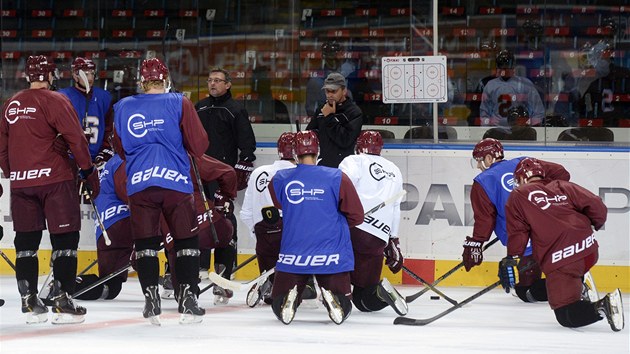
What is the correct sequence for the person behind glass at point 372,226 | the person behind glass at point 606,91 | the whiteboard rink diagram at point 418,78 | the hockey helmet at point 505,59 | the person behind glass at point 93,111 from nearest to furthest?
the person behind glass at point 372,226 → the person behind glass at point 93,111 → the whiteboard rink diagram at point 418,78 → the person behind glass at point 606,91 → the hockey helmet at point 505,59

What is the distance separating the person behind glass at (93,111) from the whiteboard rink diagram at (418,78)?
1.77m

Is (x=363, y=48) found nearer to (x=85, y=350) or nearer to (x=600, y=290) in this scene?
(x=600, y=290)

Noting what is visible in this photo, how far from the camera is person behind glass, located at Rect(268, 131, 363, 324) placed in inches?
251

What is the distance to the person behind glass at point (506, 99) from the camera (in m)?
8.60

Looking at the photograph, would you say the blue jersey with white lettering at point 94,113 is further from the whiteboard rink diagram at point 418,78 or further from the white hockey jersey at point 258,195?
the whiteboard rink diagram at point 418,78

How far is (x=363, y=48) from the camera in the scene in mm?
11555

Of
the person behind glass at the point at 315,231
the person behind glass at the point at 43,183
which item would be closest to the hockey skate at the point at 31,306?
the person behind glass at the point at 43,183

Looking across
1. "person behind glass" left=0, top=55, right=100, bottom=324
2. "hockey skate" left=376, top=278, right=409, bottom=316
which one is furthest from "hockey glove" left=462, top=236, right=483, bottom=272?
"person behind glass" left=0, top=55, right=100, bottom=324

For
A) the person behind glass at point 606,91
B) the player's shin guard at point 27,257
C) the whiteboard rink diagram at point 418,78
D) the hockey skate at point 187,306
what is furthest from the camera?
the person behind glass at point 606,91

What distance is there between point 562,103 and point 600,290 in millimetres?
1889

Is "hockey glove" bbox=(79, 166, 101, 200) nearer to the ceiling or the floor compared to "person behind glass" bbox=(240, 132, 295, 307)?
nearer to the ceiling

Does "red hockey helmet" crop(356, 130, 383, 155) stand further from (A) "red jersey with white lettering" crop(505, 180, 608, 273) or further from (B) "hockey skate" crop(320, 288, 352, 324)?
(A) "red jersey with white lettering" crop(505, 180, 608, 273)

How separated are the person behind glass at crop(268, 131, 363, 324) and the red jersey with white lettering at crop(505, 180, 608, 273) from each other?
2.58ft

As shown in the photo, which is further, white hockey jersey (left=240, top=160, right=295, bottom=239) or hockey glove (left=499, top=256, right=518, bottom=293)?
white hockey jersey (left=240, top=160, right=295, bottom=239)
